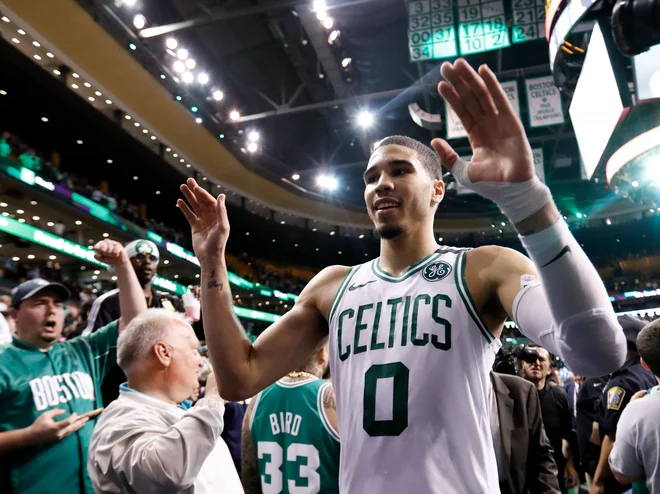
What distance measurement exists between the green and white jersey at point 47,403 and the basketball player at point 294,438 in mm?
871

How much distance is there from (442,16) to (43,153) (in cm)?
1467

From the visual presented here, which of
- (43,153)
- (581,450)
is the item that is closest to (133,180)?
(43,153)

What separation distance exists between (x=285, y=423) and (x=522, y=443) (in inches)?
49.2

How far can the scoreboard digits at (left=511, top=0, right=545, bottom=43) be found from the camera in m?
11.0

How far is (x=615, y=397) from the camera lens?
12.2 ft

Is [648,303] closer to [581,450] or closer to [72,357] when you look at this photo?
[581,450]

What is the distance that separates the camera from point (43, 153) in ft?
63.7

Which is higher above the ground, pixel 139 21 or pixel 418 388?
pixel 139 21

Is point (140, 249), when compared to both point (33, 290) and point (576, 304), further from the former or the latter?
point (576, 304)

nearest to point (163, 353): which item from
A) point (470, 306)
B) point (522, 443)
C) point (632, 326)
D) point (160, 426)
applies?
point (160, 426)

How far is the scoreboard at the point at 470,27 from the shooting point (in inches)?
429

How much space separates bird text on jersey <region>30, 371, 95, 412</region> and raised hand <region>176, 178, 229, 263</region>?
1525 mm

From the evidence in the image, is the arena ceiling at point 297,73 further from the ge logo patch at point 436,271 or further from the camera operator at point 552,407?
the ge logo patch at point 436,271

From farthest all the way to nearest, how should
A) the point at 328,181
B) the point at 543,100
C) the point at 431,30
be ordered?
→ the point at 328,181
the point at 543,100
the point at 431,30
